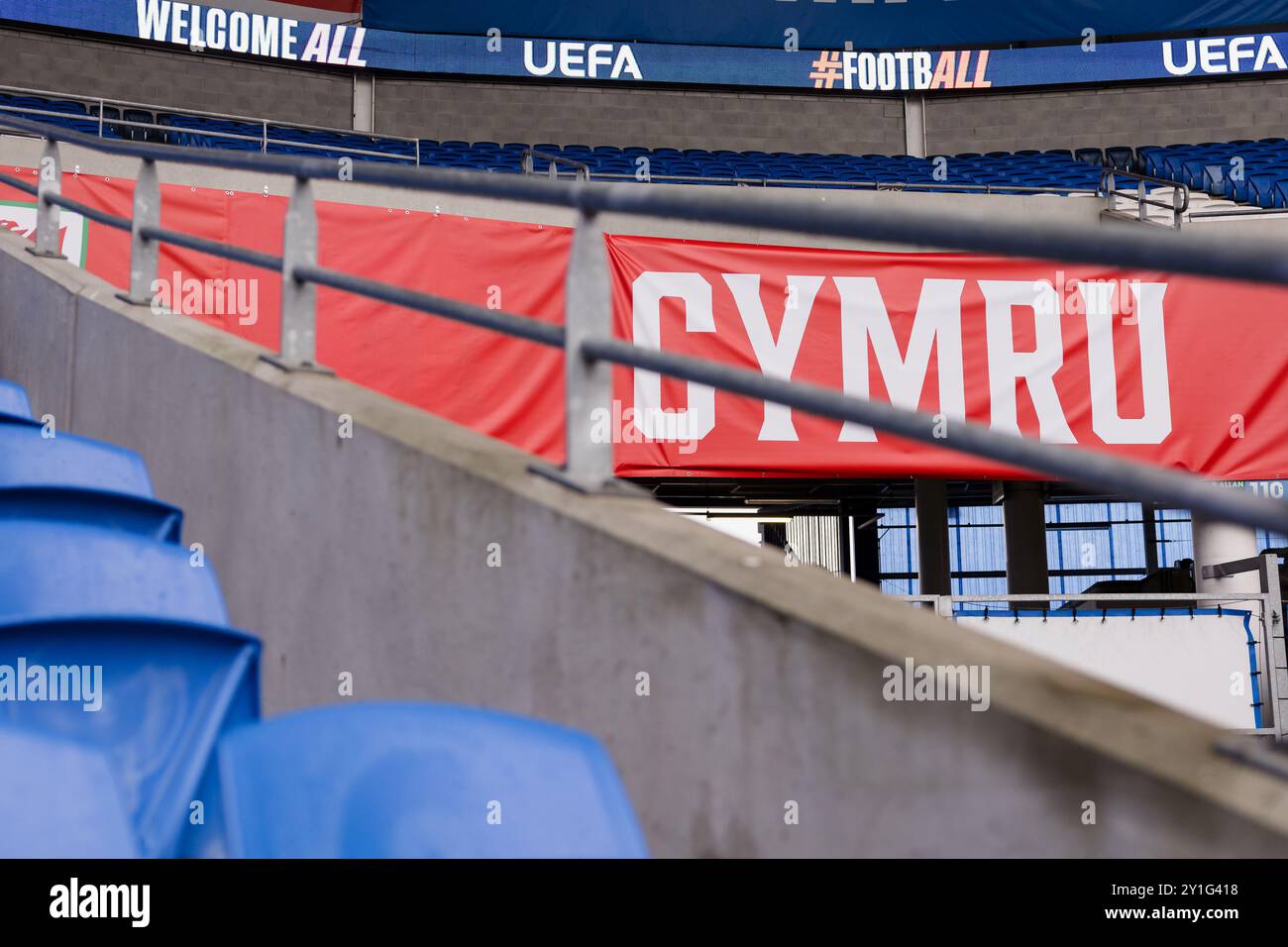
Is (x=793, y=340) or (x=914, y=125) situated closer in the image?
(x=793, y=340)

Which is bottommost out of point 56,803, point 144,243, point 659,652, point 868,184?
point 56,803

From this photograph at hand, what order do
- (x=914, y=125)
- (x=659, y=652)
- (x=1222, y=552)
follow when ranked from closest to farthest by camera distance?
(x=659, y=652), (x=1222, y=552), (x=914, y=125)

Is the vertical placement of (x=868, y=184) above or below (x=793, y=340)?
above

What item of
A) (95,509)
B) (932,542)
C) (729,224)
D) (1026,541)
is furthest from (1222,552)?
(95,509)

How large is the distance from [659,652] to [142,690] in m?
0.85

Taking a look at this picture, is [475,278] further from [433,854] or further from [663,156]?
[663,156]

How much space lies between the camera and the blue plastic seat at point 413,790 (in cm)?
130

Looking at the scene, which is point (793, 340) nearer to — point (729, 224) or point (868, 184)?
point (729, 224)

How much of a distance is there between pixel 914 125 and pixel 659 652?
17083mm

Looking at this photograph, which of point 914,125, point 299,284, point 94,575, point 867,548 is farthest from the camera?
point 867,548

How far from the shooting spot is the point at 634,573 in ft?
6.60

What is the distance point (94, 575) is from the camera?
92.2 inches
